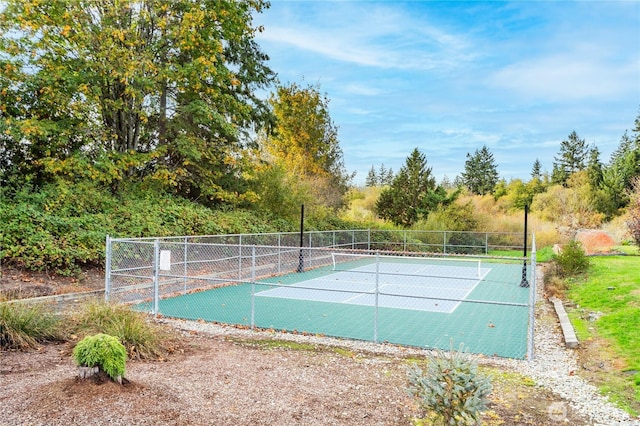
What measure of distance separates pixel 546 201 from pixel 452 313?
28860 mm

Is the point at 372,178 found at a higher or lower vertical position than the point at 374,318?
higher

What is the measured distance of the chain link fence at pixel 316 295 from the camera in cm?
826

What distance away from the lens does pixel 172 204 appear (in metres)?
15.5

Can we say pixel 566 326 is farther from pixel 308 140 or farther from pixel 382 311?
pixel 308 140

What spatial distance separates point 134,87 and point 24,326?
1057 cm

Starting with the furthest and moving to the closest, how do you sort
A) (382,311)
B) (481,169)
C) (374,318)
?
(481,169)
(382,311)
(374,318)

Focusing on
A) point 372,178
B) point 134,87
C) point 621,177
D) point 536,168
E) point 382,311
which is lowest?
point 382,311

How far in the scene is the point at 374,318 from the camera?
887cm

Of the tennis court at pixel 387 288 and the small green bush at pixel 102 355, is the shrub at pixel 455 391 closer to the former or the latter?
the small green bush at pixel 102 355

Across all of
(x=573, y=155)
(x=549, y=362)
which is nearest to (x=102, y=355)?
(x=549, y=362)

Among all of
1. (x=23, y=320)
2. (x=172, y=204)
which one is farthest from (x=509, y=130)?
(x=23, y=320)

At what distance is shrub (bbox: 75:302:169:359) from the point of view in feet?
20.2

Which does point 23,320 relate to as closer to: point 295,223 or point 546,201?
point 295,223

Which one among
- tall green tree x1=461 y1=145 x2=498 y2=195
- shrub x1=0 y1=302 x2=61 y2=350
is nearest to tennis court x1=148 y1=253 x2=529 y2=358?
shrub x1=0 y1=302 x2=61 y2=350
